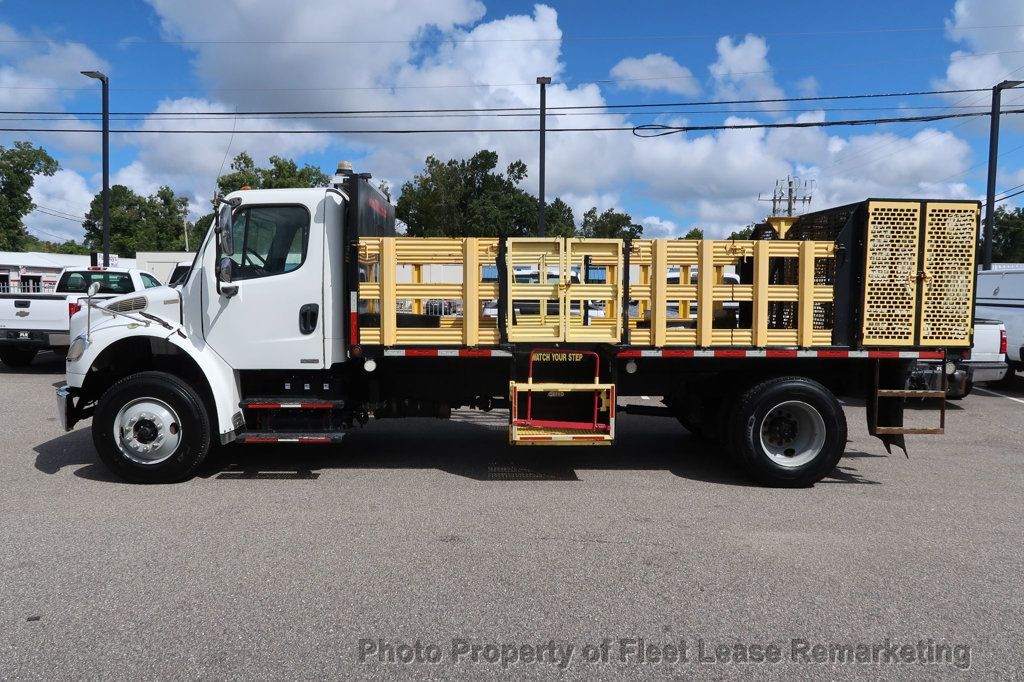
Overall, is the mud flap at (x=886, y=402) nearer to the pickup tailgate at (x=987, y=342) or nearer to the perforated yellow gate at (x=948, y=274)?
the perforated yellow gate at (x=948, y=274)

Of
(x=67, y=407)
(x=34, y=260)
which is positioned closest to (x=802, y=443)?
(x=67, y=407)

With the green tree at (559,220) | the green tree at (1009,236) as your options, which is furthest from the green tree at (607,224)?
the green tree at (1009,236)

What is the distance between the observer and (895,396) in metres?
6.25

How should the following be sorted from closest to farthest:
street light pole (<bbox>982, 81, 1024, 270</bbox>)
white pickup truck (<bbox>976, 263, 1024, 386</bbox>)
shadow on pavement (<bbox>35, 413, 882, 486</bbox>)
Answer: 1. shadow on pavement (<bbox>35, 413, 882, 486</bbox>)
2. white pickup truck (<bbox>976, 263, 1024, 386</bbox>)
3. street light pole (<bbox>982, 81, 1024, 270</bbox>)

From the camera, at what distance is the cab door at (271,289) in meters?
6.25

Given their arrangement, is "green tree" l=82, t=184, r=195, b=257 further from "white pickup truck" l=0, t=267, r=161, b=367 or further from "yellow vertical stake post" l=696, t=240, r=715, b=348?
"yellow vertical stake post" l=696, t=240, r=715, b=348

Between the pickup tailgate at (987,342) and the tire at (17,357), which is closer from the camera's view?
the pickup tailgate at (987,342)

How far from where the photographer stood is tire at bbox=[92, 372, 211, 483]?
6137 mm

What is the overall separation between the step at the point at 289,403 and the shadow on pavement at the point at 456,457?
69 centimetres

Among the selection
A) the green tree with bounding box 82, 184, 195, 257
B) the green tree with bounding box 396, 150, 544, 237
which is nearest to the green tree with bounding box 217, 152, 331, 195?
the green tree with bounding box 396, 150, 544, 237

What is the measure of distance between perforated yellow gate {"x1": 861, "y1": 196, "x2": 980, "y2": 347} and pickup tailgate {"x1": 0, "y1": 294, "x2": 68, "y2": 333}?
44.0 feet

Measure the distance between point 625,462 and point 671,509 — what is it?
63.5 inches

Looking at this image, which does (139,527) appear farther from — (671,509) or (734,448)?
(734,448)

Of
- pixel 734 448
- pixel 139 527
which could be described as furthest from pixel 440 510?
pixel 734 448
